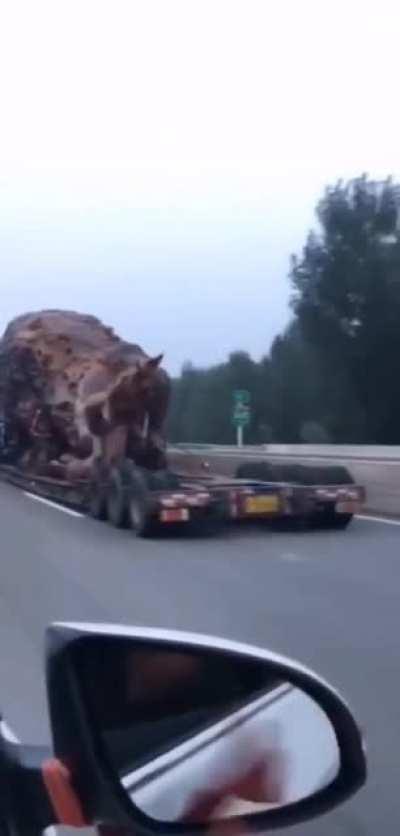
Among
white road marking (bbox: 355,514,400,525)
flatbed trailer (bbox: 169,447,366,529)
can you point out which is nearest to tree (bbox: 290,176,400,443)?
white road marking (bbox: 355,514,400,525)

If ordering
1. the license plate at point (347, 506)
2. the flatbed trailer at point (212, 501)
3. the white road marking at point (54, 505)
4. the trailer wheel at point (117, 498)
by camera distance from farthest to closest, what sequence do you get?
the white road marking at point (54, 505) < the trailer wheel at point (117, 498) < the license plate at point (347, 506) < the flatbed trailer at point (212, 501)

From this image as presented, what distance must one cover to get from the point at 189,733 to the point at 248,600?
1176cm

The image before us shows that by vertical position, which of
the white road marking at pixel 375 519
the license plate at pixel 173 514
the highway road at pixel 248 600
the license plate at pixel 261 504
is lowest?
the highway road at pixel 248 600

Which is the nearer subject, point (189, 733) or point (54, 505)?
point (189, 733)

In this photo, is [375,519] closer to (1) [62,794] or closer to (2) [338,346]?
(1) [62,794]

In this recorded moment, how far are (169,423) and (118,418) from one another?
177 cm

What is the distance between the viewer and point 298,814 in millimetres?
2799

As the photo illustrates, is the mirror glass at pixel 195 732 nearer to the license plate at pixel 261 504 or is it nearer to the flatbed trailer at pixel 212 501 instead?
the flatbed trailer at pixel 212 501

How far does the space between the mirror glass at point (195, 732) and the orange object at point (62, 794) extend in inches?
2.9

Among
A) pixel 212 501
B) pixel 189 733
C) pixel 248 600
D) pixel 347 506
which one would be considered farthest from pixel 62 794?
pixel 347 506

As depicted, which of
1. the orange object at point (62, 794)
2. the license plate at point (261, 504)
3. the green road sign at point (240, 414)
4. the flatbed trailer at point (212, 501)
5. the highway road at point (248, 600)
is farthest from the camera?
the green road sign at point (240, 414)

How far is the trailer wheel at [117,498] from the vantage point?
23031mm

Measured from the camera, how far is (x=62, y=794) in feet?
8.30

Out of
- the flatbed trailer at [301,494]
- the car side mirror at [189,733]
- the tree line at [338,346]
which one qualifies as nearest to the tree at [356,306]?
the tree line at [338,346]
